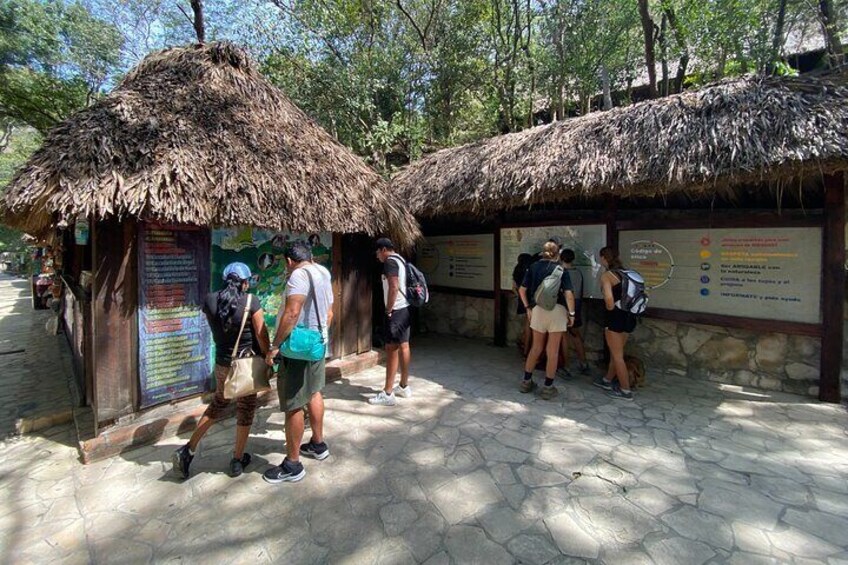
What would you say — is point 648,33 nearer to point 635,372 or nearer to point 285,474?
point 635,372

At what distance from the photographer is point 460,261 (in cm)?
741

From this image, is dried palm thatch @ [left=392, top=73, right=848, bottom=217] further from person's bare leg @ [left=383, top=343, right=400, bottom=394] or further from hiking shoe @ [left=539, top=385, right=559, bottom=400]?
person's bare leg @ [left=383, top=343, right=400, bottom=394]

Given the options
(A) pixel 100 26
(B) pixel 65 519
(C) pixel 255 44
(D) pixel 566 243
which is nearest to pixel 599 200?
(D) pixel 566 243

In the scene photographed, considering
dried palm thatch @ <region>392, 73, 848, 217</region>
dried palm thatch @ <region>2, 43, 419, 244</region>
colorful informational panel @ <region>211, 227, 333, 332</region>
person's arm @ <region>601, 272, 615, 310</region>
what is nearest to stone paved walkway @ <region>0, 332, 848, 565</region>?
person's arm @ <region>601, 272, 615, 310</region>

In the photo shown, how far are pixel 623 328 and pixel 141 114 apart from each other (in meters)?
5.53

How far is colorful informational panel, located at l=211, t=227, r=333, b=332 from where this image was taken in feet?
13.8

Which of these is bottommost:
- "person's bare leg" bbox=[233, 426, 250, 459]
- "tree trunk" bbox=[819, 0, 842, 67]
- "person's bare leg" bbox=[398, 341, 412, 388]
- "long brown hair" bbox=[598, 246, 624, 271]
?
"person's bare leg" bbox=[233, 426, 250, 459]

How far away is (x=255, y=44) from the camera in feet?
29.2

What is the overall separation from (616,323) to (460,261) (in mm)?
3401

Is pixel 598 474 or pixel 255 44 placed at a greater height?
pixel 255 44

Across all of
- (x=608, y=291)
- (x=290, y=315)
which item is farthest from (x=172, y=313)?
(x=608, y=291)

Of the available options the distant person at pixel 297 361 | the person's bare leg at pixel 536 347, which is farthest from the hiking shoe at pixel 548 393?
the distant person at pixel 297 361

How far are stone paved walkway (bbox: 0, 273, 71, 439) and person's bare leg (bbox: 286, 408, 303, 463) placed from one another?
10.5 feet

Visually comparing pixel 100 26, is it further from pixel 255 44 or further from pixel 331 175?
pixel 331 175
